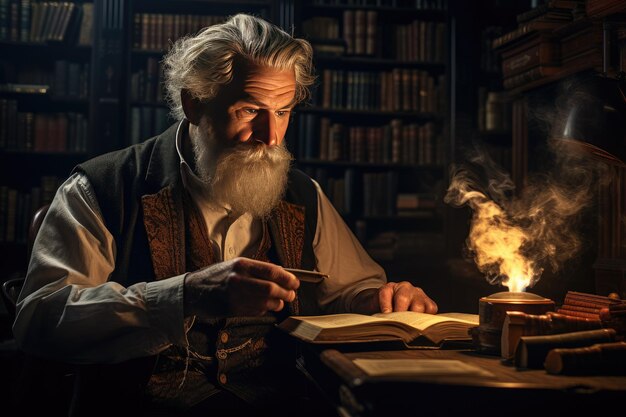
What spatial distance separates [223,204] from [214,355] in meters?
0.48

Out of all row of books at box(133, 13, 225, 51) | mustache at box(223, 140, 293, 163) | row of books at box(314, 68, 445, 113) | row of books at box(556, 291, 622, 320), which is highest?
row of books at box(133, 13, 225, 51)

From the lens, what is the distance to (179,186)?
2.15 metres

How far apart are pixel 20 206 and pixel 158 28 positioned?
4.89 feet

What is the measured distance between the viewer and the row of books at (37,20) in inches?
185

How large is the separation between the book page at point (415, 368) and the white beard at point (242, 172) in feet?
3.29

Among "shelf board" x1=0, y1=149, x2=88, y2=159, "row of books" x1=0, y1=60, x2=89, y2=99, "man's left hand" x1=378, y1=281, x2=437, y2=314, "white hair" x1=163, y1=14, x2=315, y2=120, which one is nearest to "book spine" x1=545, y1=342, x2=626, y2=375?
"man's left hand" x1=378, y1=281, x2=437, y2=314

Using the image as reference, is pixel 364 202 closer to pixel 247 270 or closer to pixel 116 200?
pixel 116 200

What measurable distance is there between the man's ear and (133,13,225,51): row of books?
2686 mm

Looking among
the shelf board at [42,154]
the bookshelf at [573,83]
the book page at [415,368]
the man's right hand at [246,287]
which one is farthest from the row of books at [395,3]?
the book page at [415,368]

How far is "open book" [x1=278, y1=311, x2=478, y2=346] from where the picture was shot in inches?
57.9

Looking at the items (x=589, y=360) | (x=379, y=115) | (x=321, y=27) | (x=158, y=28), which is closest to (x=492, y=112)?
(x=379, y=115)

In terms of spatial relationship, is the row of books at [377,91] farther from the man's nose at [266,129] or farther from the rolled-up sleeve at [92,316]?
the rolled-up sleeve at [92,316]

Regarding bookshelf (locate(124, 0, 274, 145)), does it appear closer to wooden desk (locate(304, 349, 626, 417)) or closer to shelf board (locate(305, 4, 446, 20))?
shelf board (locate(305, 4, 446, 20))

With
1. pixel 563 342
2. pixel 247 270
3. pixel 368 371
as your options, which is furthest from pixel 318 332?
pixel 563 342
